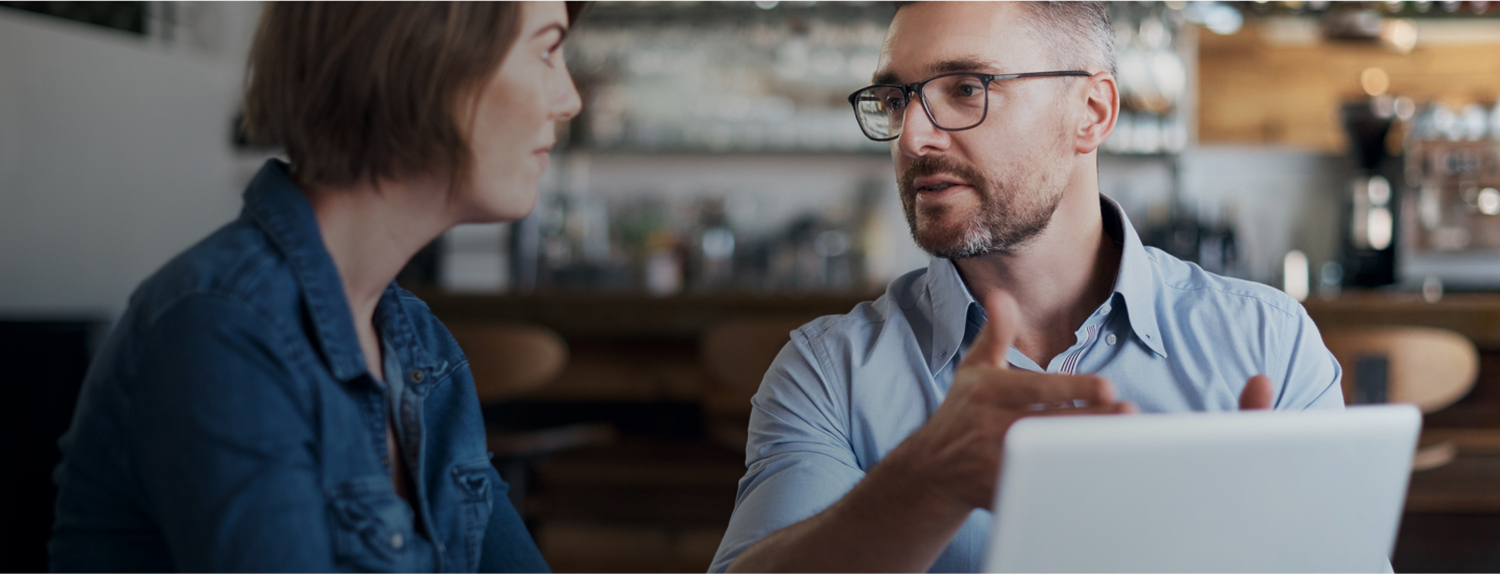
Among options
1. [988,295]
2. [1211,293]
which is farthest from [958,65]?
[1211,293]

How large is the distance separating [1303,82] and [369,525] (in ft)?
14.3

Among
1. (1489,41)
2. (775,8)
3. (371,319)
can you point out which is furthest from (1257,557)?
(1489,41)

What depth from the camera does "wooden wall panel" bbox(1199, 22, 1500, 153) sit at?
410 cm

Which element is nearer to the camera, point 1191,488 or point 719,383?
point 1191,488

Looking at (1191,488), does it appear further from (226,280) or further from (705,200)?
(705,200)

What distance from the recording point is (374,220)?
0.62 metres

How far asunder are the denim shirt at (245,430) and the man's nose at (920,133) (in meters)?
0.49

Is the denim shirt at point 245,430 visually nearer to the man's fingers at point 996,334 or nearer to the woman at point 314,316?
the woman at point 314,316

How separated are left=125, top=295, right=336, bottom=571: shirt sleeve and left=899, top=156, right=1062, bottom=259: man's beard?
0.58m

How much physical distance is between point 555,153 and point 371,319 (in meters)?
3.54

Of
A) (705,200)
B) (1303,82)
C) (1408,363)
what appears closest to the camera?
(1408,363)

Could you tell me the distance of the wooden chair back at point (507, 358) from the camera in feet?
6.97

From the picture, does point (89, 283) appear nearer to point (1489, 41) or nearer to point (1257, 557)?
point (1257, 557)

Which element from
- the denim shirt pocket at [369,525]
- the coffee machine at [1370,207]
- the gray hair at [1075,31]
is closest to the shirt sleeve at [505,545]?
the denim shirt pocket at [369,525]
